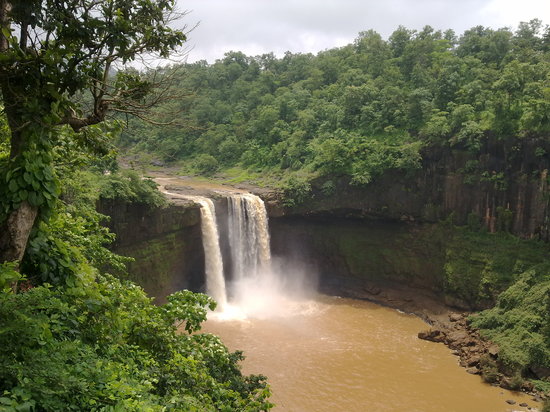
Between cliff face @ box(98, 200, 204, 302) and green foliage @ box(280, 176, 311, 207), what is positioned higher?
green foliage @ box(280, 176, 311, 207)

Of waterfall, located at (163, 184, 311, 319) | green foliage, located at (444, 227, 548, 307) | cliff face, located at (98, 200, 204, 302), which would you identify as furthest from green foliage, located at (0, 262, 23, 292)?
green foliage, located at (444, 227, 548, 307)

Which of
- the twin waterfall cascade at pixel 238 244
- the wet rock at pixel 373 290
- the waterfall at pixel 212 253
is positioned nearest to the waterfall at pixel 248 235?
the twin waterfall cascade at pixel 238 244

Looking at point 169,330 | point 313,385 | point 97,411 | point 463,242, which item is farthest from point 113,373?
point 463,242

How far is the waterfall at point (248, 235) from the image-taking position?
23.9 m

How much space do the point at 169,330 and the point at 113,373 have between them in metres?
1.98

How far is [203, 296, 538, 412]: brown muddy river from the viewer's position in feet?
49.3

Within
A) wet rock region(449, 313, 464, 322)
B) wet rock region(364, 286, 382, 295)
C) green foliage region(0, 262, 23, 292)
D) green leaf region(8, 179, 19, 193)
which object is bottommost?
wet rock region(449, 313, 464, 322)

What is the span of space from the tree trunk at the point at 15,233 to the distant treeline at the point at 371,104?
39.2 feet

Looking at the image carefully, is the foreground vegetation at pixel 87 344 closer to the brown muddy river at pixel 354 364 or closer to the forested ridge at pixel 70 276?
the forested ridge at pixel 70 276

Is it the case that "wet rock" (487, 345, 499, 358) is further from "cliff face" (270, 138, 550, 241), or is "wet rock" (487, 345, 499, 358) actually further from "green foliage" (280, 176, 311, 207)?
"green foliage" (280, 176, 311, 207)

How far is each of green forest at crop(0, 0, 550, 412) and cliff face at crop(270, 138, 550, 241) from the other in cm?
54

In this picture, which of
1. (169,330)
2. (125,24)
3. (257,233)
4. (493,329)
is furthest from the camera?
(257,233)

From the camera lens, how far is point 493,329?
63.1 ft

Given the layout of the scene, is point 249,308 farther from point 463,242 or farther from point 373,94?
point 373,94
